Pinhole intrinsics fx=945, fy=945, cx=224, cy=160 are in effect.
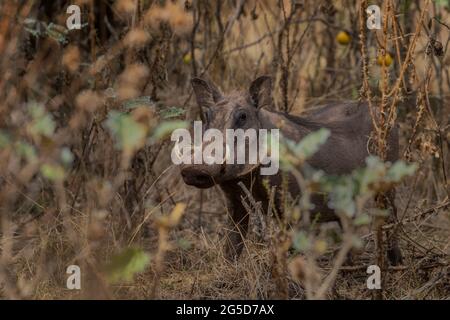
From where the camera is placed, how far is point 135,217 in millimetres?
5395

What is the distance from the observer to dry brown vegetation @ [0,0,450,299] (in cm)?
370

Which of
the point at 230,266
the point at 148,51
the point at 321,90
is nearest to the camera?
the point at 230,266

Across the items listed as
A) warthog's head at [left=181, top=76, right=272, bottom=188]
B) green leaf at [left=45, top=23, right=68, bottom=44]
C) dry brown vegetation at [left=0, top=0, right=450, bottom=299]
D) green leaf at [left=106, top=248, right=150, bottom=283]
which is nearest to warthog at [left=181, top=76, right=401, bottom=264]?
warthog's head at [left=181, top=76, right=272, bottom=188]

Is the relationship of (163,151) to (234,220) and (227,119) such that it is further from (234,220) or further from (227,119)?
(227,119)

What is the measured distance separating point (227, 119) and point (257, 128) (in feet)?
0.81

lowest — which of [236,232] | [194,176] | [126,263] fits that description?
[236,232]

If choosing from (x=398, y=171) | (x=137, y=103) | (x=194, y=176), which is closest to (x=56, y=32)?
(x=137, y=103)

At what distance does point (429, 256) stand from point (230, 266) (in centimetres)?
97

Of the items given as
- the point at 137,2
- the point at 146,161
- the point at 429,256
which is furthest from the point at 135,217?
the point at 429,256

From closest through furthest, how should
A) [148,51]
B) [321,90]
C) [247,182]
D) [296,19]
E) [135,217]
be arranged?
[247,182] → [135,217] → [148,51] → [296,19] → [321,90]

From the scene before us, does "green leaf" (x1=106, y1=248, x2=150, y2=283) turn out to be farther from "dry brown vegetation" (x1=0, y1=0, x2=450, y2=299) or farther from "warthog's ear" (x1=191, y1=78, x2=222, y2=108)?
"warthog's ear" (x1=191, y1=78, x2=222, y2=108)

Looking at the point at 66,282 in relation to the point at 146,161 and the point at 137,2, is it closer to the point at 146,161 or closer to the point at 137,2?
the point at 146,161

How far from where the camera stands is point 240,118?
498cm
